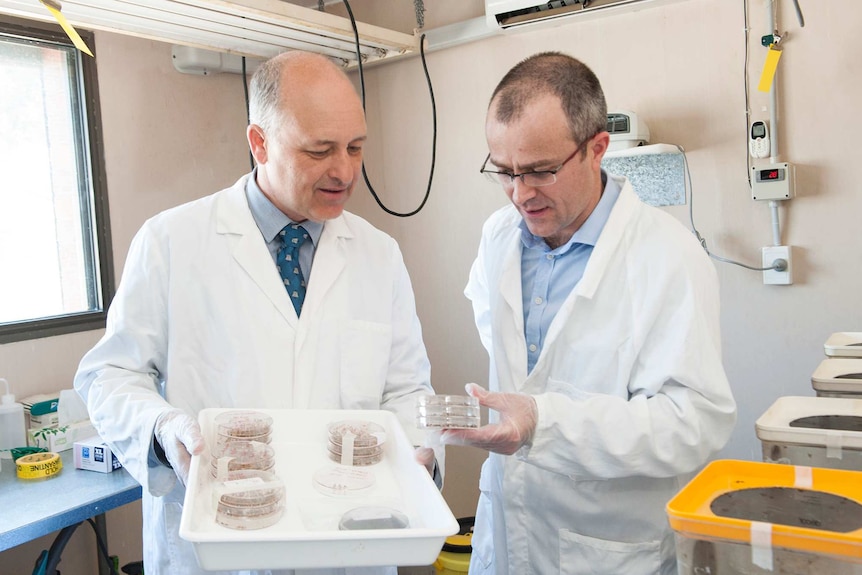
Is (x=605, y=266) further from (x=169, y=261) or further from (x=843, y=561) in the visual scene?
(x=169, y=261)

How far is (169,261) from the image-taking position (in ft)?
5.03

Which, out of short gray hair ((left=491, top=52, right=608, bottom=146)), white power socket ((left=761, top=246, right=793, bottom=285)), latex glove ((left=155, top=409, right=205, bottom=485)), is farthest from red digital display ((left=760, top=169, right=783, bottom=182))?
latex glove ((left=155, top=409, right=205, bottom=485))

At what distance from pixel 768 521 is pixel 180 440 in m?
0.86

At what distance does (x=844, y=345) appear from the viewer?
192 centimetres

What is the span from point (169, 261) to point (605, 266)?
34.0 inches

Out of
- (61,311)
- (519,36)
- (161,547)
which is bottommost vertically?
(161,547)

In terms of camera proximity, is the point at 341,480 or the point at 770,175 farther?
the point at 770,175

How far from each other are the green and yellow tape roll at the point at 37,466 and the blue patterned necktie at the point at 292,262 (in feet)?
3.66

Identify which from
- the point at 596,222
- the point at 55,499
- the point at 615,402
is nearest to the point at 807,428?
the point at 615,402

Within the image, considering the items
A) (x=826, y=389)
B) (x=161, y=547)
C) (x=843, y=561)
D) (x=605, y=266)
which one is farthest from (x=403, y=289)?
(x=843, y=561)

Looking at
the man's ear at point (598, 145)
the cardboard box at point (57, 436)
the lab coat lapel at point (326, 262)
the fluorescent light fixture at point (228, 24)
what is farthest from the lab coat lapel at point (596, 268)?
the cardboard box at point (57, 436)

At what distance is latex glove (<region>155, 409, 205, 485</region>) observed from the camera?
1.18 meters

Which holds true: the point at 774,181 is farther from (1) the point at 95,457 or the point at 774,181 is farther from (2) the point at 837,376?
(1) the point at 95,457

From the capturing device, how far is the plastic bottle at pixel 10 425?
2.31 m
